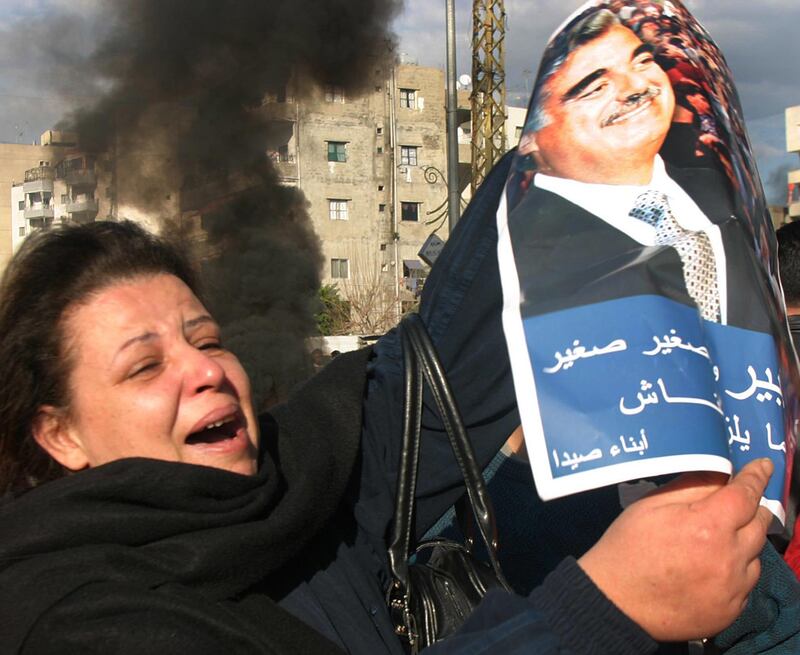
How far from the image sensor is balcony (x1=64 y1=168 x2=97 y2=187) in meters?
18.6

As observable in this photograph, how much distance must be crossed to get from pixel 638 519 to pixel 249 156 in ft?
69.6

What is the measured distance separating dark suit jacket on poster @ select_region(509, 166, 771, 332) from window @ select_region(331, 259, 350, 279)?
4227 centimetres

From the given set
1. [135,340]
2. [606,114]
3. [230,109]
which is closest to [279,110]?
[230,109]

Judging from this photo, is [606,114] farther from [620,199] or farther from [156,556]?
[156,556]

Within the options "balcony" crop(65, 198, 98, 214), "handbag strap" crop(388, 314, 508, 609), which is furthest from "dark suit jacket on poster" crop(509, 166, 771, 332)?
"balcony" crop(65, 198, 98, 214)

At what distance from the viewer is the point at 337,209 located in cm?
4403

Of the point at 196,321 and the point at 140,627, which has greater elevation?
the point at 196,321

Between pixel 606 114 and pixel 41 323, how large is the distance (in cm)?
102

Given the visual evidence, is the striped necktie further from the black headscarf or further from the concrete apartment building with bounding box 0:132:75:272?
the concrete apartment building with bounding box 0:132:75:272

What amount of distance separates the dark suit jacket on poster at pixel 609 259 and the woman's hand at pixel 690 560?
239 millimetres

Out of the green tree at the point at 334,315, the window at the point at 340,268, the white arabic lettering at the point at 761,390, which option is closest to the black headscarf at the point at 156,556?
the white arabic lettering at the point at 761,390

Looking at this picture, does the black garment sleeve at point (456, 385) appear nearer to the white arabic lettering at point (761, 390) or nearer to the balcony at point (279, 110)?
the white arabic lettering at point (761, 390)

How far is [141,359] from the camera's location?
1.62 m

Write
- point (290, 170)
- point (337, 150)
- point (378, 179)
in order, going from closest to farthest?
point (290, 170), point (337, 150), point (378, 179)
